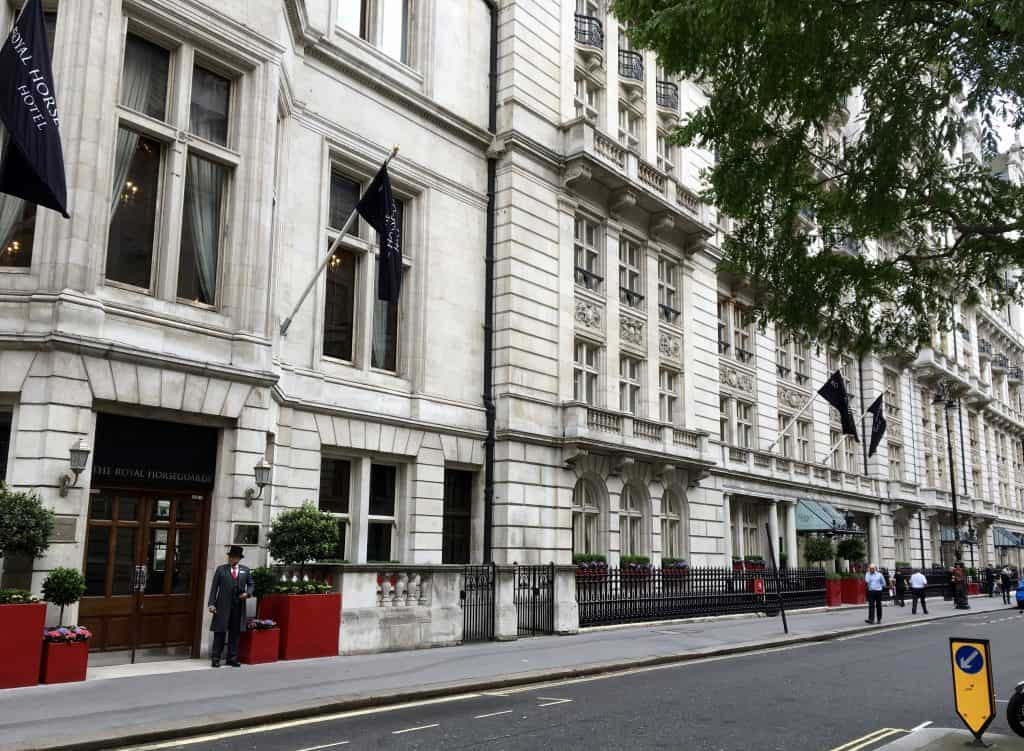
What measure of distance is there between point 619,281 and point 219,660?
18.7 m

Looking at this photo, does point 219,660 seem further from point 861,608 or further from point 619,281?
point 861,608

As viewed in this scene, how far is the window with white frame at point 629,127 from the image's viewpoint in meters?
30.6

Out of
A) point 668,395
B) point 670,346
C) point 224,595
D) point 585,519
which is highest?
point 670,346

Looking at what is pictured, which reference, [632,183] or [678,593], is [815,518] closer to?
[678,593]

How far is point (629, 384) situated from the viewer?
28969mm

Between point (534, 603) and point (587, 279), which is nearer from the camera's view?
point (534, 603)

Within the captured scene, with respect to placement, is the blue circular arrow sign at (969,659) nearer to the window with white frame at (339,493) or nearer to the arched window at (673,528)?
the window with white frame at (339,493)

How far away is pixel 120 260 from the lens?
14.9m

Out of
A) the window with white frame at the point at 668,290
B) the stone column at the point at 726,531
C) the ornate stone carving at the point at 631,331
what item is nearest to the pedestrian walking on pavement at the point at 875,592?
the stone column at the point at 726,531

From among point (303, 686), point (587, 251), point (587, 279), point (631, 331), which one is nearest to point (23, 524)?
point (303, 686)

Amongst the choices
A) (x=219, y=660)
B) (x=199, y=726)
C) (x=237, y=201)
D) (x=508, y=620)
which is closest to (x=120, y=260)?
(x=237, y=201)

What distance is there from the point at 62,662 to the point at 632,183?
69.2 feet

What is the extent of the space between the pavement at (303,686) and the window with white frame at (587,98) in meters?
16.6

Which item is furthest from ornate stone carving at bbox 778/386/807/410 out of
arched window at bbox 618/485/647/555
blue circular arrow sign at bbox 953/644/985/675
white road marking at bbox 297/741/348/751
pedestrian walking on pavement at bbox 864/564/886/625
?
white road marking at bbox 297/741/348/751
